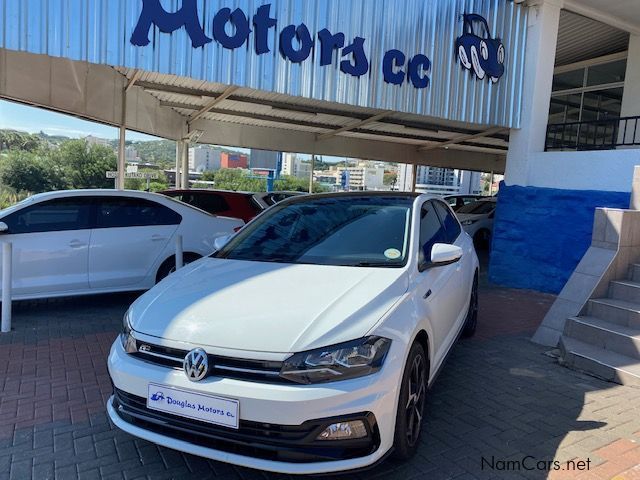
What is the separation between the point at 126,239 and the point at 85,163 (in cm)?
662

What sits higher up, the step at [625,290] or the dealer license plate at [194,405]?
the step at [625,290]

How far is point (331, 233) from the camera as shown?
385 cm

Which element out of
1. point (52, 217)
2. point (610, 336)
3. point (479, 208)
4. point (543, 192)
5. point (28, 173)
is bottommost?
point (610, 336)

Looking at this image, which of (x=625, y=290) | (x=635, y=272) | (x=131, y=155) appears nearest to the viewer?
(x=625, y=290)

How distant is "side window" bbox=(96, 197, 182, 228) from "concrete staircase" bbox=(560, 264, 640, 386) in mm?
4974

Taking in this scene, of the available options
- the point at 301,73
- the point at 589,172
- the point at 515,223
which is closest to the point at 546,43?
the point at 589,172

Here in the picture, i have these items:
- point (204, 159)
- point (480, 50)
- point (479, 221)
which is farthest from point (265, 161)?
point (480, 50)

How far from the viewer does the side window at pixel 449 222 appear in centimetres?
470

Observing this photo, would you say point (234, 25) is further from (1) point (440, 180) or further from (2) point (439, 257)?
(1) point (440, 180)

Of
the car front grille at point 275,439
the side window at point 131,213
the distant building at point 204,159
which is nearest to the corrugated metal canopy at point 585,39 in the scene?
the side window at point 131,213

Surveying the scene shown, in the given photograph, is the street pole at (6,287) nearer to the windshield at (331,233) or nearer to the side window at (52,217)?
the side window at (52,217)

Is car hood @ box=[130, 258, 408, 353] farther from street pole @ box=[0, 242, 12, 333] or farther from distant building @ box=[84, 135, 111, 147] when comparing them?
distant building @ box=[84, 135, 111, 147]

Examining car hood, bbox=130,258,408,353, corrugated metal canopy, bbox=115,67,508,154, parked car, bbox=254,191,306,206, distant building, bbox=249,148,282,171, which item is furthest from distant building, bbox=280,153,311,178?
car hood, bbox=130,258,408,353

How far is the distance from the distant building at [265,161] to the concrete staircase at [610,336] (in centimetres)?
1611
